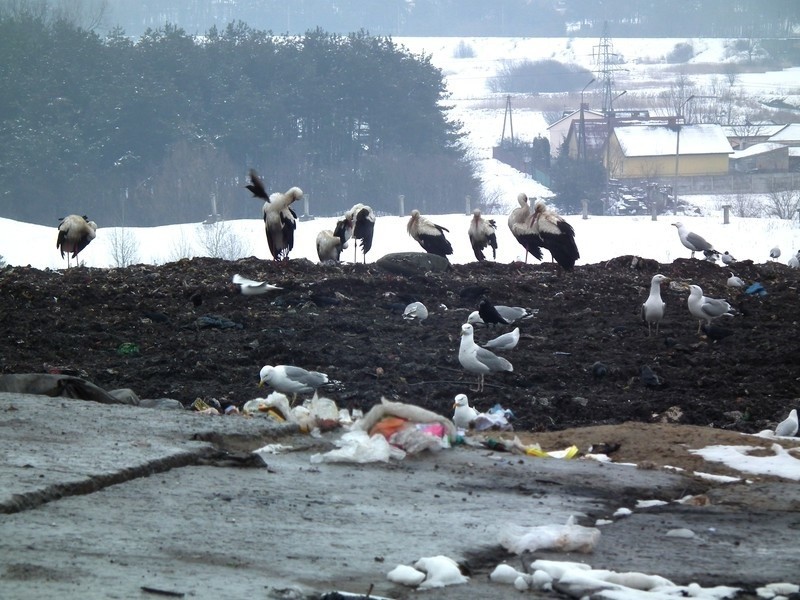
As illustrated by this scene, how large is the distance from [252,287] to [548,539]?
7622 millimetres

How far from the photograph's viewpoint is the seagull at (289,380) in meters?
8.08

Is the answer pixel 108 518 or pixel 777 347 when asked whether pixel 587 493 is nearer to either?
pixel 108 518

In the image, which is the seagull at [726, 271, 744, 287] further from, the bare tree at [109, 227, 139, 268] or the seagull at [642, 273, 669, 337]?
the bare tree at [109, 227, 139, 268]

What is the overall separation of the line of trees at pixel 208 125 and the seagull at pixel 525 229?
2485 cm

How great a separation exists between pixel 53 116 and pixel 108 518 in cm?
4266

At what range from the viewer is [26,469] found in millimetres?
5113

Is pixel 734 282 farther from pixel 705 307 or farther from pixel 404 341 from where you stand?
pixel 404 341

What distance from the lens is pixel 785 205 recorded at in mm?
48125

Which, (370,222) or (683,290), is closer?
(683,290)

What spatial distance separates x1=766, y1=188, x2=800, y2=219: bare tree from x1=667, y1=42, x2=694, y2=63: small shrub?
8247cm

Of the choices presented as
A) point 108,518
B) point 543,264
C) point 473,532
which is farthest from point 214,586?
point 543,264

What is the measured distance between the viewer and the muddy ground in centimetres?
855

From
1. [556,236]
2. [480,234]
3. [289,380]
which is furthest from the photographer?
[480,234]

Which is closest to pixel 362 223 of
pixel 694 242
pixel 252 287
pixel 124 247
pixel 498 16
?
pixel 694 242
